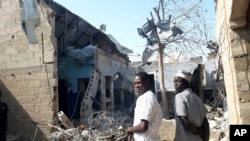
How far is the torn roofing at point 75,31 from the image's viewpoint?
10828mm

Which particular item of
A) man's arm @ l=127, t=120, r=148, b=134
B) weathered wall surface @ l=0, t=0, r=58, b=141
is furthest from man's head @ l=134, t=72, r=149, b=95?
weathered wall surface @ l=0, t=0, r=58, b=141

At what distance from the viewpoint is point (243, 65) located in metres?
3.47

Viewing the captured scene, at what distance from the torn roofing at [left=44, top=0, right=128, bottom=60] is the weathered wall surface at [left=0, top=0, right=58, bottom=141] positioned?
173cm

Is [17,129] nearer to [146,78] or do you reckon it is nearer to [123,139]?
[123,139]

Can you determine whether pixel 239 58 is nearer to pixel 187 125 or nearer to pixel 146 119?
pixel 187 125

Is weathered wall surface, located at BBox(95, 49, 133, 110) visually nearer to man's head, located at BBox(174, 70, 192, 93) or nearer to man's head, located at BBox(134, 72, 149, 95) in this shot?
man's head, located at BBox(174, 70, 192, 93)

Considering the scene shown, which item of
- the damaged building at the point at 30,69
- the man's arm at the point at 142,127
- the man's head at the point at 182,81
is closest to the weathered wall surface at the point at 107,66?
the damaged building at the point at 30,69

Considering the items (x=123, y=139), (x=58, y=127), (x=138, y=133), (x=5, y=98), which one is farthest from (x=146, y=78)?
(x=5, y=98)

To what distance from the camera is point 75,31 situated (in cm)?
1212

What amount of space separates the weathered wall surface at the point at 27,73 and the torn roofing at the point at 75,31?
1.73 metres

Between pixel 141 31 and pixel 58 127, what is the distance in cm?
531

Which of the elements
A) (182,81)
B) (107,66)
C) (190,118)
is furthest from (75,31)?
(190,118)

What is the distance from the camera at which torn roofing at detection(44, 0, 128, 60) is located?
10.8m

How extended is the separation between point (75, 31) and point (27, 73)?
4.72 m
